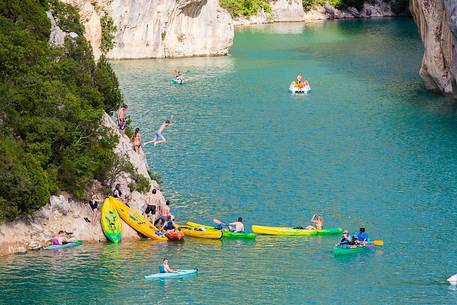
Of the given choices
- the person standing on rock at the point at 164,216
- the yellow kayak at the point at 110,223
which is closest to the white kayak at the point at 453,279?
the person standing on rock at the point at 164,216

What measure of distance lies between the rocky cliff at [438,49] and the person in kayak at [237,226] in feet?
103

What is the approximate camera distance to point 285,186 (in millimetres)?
47875

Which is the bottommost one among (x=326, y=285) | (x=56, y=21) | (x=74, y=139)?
(x=326, y=285)

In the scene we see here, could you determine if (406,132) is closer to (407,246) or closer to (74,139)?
(407,246)

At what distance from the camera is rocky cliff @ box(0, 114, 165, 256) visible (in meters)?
35.6

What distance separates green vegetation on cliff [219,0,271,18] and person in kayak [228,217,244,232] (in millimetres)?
95540

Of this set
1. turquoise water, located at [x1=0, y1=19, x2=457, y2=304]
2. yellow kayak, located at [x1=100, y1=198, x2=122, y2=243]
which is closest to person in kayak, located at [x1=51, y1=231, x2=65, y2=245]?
turquoise water, located at [x1=0, y1=19, x2=457, y2=304]

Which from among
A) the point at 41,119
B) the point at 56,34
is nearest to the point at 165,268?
the point at 41,119

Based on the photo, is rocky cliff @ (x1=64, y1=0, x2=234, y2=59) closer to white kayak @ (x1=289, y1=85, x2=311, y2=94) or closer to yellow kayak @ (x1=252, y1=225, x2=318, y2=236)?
white kayak @ (x1=289, y1=85, x2=311, y2=94)

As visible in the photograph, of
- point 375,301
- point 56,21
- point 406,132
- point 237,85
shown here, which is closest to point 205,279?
point 375,301

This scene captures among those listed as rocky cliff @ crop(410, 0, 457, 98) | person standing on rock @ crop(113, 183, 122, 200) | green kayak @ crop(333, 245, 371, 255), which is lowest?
green kayak @ crop(333, 245, 371, 255)

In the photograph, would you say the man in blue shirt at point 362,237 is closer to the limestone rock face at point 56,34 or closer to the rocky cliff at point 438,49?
the limestone rock face at point 56,34

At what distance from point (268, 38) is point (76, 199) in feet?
271

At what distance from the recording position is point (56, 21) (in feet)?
152
